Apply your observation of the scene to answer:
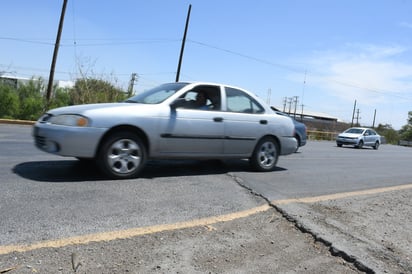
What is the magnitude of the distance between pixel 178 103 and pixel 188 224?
271 cm

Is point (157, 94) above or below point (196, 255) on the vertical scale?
above

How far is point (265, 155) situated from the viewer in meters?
8.02

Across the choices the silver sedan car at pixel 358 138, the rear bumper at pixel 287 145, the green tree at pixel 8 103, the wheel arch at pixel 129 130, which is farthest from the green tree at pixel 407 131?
the wheel arch at pixel 129 130

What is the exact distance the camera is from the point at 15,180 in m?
5.49

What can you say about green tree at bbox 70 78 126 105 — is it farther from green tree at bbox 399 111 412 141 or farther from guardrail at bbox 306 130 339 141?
green tree at bbox 399 111 412 141

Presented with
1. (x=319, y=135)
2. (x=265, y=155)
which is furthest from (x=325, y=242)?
(x=319, y=135)

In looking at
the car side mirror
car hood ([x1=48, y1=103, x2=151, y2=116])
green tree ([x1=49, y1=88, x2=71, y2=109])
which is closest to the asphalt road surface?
car hood ([x1=48, y1=103, x2=151, y2=116])

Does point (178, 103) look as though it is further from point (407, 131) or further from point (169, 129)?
point (407, 131)

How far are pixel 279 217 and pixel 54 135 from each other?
3.22 metres

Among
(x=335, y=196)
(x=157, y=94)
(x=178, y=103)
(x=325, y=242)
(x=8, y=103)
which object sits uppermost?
(x=157, y=94)

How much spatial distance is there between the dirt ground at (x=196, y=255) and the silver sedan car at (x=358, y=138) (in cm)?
2333

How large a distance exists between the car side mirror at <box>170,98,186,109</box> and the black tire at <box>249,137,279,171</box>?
193 cm

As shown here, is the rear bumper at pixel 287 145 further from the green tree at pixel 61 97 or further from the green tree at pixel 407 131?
the green tree at pixel 407 131

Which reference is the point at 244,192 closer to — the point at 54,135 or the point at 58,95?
the point at 54,135
